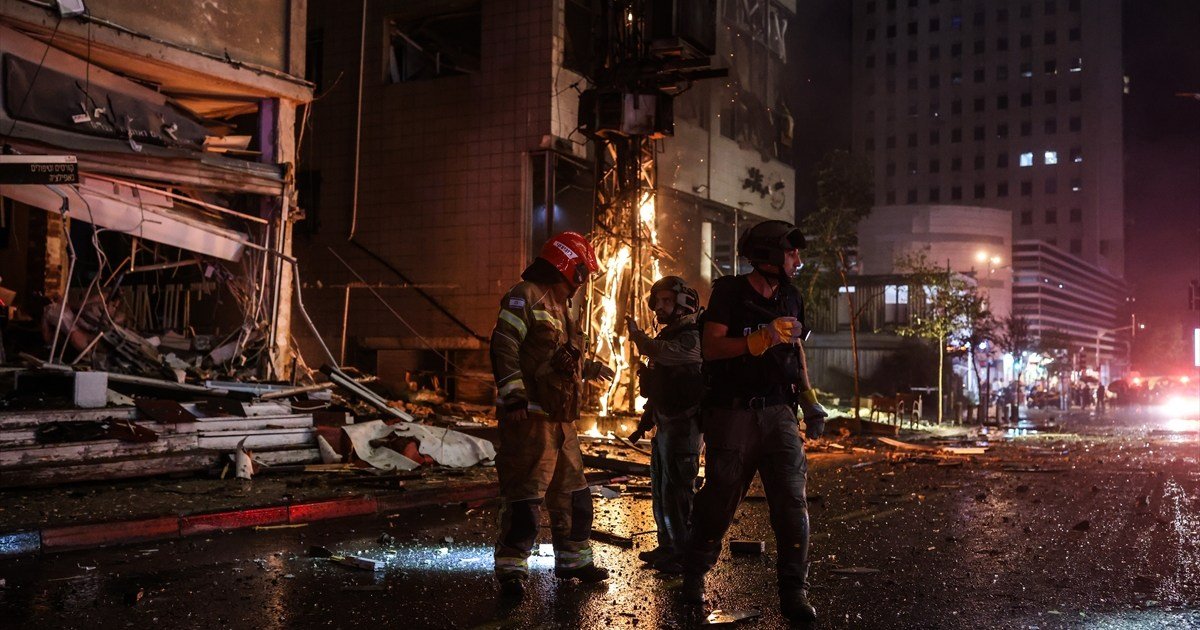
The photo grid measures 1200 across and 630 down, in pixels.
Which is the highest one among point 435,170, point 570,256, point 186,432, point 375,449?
point 435,170

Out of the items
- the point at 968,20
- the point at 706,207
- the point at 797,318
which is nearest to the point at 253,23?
the point at 797,318

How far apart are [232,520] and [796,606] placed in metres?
5.04

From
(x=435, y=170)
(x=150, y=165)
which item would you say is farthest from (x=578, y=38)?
(x=150, y=165)

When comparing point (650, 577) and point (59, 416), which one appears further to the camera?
point (59, 416)

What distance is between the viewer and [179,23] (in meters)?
12.6

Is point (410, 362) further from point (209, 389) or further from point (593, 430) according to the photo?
point (209, 389)

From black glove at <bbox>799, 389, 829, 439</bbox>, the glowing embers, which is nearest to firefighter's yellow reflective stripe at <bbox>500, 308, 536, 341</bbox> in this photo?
black glove at <bbox>799, 389, 829, 439</bbox>

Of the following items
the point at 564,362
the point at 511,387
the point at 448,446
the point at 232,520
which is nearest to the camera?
the point at 511,387

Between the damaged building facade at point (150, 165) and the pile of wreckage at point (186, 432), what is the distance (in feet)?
1.67

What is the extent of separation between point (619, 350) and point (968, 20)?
Answer: 401 feet

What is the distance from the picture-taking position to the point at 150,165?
11.7 metres

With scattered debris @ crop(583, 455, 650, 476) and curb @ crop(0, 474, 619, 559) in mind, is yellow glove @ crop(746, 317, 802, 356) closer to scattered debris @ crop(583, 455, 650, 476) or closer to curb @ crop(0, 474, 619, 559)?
curb @ crop(0, 474, 619, 559)

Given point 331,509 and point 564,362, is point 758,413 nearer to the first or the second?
point 564,362

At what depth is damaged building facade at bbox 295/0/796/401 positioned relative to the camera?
19219 mm
